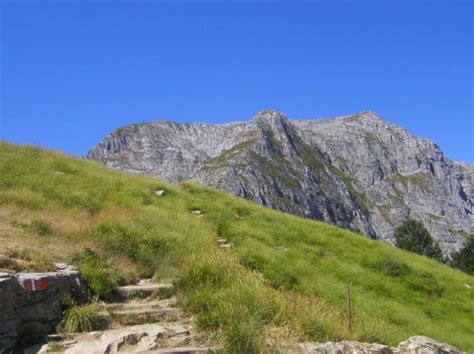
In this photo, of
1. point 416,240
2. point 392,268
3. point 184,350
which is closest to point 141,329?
point 184,350

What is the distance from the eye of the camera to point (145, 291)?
47.7ft

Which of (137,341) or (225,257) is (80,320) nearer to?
(137,341)

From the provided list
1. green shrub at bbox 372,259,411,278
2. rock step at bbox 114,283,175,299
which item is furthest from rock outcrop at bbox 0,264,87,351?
green shrub at bbox 372,259,411,278

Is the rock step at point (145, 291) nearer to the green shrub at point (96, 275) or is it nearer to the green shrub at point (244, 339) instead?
the green shrub at point (96, 275)

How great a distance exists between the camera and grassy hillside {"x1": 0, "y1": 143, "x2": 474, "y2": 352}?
13172 millimetres

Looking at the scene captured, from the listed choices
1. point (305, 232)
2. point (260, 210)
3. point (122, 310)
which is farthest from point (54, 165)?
point (122, 310)

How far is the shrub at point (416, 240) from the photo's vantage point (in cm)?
6656

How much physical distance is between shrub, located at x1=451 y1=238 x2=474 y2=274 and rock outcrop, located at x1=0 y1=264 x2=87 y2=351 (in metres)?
63.3

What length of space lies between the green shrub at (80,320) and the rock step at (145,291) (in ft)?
5.67

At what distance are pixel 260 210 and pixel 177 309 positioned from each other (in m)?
16.7

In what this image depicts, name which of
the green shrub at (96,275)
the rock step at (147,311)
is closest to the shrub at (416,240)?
the green shrub at (96,275)

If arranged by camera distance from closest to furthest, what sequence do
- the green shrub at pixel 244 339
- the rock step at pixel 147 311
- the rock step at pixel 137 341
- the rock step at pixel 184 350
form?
the green shrub at pixel 244 339, the rock step at pixel 184 350, the rock step at pixel 137 341, the rock step at pixel 147 311

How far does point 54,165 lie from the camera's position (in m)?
26.7

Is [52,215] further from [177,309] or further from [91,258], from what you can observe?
[177,309]
